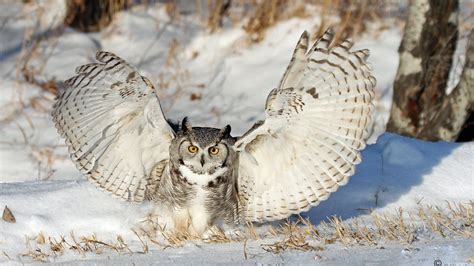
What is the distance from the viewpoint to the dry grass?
3770mm

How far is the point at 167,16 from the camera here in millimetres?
10047

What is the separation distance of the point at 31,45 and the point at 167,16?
67.2 inches

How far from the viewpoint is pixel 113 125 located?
421cm

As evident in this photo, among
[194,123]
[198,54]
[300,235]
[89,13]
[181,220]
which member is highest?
[300,235]

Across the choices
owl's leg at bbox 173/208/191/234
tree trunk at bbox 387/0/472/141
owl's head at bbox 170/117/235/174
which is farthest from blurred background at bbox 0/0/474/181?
owl's head at bbox 170/117/235/174

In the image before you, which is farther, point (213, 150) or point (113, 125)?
point (113, 125)

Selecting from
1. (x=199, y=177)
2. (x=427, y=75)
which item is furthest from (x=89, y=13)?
(x=199, y=177)

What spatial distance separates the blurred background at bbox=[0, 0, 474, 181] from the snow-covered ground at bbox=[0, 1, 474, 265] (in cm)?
2

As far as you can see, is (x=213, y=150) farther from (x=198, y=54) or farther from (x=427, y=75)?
(x=198, y=54)

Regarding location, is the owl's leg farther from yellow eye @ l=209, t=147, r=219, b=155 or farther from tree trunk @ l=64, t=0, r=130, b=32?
tree trunk @ l=64, t=0, r=130, b=32

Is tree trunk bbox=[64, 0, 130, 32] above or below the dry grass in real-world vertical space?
below

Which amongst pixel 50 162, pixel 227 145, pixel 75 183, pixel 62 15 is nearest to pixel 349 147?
pixel 227 145

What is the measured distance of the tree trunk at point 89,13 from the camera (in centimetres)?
955

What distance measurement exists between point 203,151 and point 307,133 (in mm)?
489
